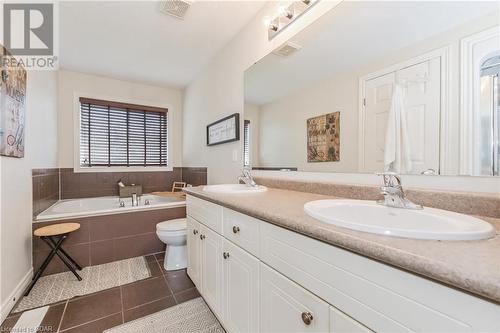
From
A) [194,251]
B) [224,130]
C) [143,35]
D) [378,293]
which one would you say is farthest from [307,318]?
[143,35]

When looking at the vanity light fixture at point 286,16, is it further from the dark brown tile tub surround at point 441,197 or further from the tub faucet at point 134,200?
the tub faucet at point 134,200

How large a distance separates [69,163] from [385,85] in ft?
12.0

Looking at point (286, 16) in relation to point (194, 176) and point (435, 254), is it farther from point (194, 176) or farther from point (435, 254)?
point (194, 176)

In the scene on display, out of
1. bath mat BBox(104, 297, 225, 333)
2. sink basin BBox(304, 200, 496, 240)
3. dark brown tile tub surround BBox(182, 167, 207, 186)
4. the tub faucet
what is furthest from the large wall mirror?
the tub faucet

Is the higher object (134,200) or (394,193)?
(394,193)

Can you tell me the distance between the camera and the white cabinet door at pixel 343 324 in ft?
1.87

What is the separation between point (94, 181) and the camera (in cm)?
306

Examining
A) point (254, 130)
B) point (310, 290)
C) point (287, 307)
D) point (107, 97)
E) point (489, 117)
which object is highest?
point (107, 97)

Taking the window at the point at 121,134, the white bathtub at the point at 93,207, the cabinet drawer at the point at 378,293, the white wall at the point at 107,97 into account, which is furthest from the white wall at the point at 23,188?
the cabinet drawer at the point at 378,293

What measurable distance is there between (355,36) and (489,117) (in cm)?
72

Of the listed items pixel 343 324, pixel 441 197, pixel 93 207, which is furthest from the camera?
pixel 93 207

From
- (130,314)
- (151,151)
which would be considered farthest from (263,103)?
(151,151)

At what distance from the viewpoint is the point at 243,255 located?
3.45ft

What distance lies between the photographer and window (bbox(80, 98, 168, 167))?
10.1 ft
